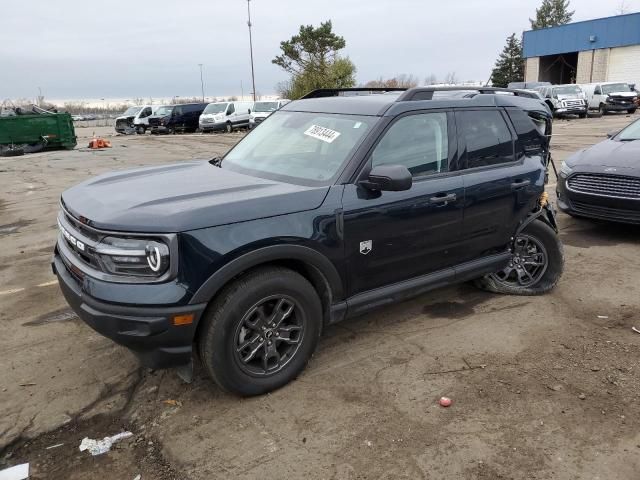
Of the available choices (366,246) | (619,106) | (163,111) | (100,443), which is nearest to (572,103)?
(619,106)

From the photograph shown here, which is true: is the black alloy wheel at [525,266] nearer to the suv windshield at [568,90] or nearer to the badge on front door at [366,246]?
the badge on front door at [366,246]

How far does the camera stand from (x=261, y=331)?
3160 mm

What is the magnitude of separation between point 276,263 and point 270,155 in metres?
1.14

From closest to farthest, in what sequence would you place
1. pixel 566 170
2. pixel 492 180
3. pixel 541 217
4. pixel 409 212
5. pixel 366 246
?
pixel 366 246
pixel 409 212
pixel 492 180
pixel 541 217
pixel 566 170

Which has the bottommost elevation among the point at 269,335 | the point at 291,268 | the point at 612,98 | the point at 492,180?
the point at 269,335

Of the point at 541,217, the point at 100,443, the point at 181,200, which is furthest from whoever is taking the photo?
the point at 541,217

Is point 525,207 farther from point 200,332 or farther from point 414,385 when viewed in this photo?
point 200,332

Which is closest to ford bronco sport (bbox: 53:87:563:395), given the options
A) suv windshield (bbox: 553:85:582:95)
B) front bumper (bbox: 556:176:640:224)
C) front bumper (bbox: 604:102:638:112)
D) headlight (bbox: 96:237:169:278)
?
headlight (bbox: 96:237:169:278)

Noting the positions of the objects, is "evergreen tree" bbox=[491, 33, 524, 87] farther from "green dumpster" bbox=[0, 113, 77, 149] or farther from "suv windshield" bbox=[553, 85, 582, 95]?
"green dumpster" bbox=[0, 113, 77, 149]

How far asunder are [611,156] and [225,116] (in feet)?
83.4

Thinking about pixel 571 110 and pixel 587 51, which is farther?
pixel 587 51

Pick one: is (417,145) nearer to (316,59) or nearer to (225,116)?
(225,116)

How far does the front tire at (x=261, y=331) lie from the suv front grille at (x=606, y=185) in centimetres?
464

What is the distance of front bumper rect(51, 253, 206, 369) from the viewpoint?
9.02 ft
